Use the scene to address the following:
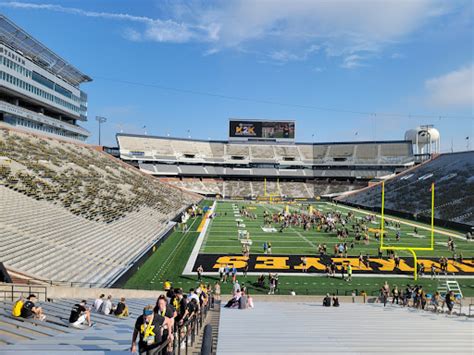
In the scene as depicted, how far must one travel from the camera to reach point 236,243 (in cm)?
2780

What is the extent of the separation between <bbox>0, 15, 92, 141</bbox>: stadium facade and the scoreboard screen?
115ft

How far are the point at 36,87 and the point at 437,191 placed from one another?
47.2m

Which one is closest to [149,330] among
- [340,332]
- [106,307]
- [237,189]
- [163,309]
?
[163,309]

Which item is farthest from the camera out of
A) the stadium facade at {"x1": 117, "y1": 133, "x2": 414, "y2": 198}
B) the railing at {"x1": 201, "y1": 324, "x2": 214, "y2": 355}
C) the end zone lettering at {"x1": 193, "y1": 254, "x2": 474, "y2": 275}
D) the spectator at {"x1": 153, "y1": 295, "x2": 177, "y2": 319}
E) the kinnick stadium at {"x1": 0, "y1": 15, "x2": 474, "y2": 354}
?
the stadium facade at {"x1": 117, "y1": 133, "x2": 414, "y2": 198}

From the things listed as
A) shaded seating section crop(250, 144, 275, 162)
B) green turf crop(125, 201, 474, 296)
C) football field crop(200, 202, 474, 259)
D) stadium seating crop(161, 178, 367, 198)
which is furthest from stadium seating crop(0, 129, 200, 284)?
shaded seating section crop(250, 144, 275, 162)

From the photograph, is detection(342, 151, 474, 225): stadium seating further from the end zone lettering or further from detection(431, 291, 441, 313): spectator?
detection(431, 291, 441, 313): spectator

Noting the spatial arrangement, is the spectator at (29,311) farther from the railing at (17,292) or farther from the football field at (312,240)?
the football field at (312,240)

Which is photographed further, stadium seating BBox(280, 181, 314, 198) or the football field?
stadium seating BBox(280, 181, 314, 198)

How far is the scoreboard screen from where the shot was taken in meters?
80.4

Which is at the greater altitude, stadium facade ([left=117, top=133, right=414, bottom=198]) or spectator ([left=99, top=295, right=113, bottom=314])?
stadium facade ([left=117, top=133, right=414, bottom=198])

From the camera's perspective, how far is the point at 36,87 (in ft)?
129

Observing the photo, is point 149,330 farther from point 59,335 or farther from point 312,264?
point 312,264

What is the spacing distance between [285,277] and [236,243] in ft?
28.1

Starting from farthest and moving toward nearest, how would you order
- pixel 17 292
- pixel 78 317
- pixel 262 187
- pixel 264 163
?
pixel 264 163 → pixel 262 187 → pixel 17 292 → pixel 78 317
